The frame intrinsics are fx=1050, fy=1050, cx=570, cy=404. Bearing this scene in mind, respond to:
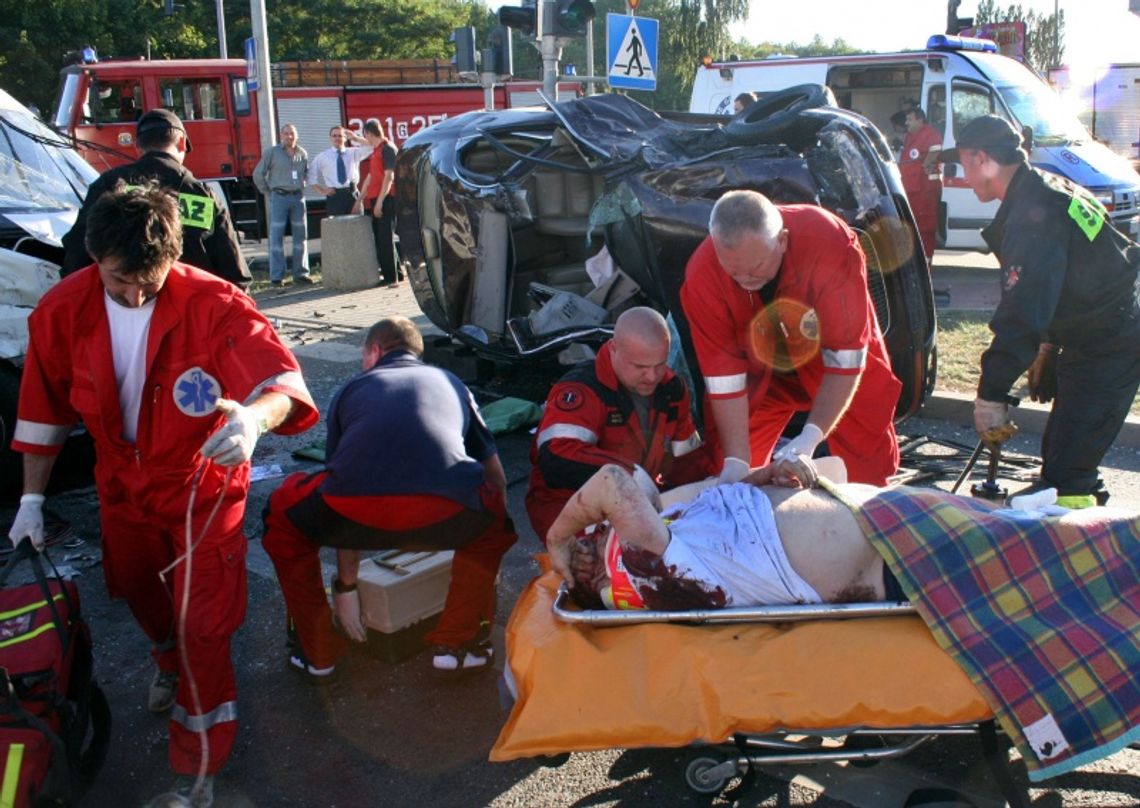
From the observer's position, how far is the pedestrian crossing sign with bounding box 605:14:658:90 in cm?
1068

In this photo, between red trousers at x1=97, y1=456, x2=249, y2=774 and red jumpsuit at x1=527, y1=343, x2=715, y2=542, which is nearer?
red trousers at x1=97, y1=456, x2=249, y2=774

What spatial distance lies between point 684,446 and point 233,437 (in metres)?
2.05

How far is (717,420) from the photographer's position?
3.95m

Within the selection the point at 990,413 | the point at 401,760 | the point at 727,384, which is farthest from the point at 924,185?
the point at 401,760

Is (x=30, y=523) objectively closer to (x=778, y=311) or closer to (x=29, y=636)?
(x=29, y=636)

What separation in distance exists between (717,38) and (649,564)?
36.0 m

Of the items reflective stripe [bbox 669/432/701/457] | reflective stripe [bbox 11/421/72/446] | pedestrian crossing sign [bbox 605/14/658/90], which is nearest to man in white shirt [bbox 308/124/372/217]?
pedestrian crossing sign [bbox 605/14/658/90]

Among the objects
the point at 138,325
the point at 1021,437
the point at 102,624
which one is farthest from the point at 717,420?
the point at 1021,437

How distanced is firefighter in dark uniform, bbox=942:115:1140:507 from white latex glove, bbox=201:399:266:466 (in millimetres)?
2810

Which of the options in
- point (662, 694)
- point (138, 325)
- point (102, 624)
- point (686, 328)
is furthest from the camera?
point (686, 328)

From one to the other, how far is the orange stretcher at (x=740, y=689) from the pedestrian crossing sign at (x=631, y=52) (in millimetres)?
8910

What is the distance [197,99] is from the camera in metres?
18.3

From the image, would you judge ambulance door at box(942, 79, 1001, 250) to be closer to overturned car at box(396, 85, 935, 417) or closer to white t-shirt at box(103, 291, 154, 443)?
overturned car at box(396, 85, 935, 417)

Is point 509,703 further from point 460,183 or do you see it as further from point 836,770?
point 460,183
